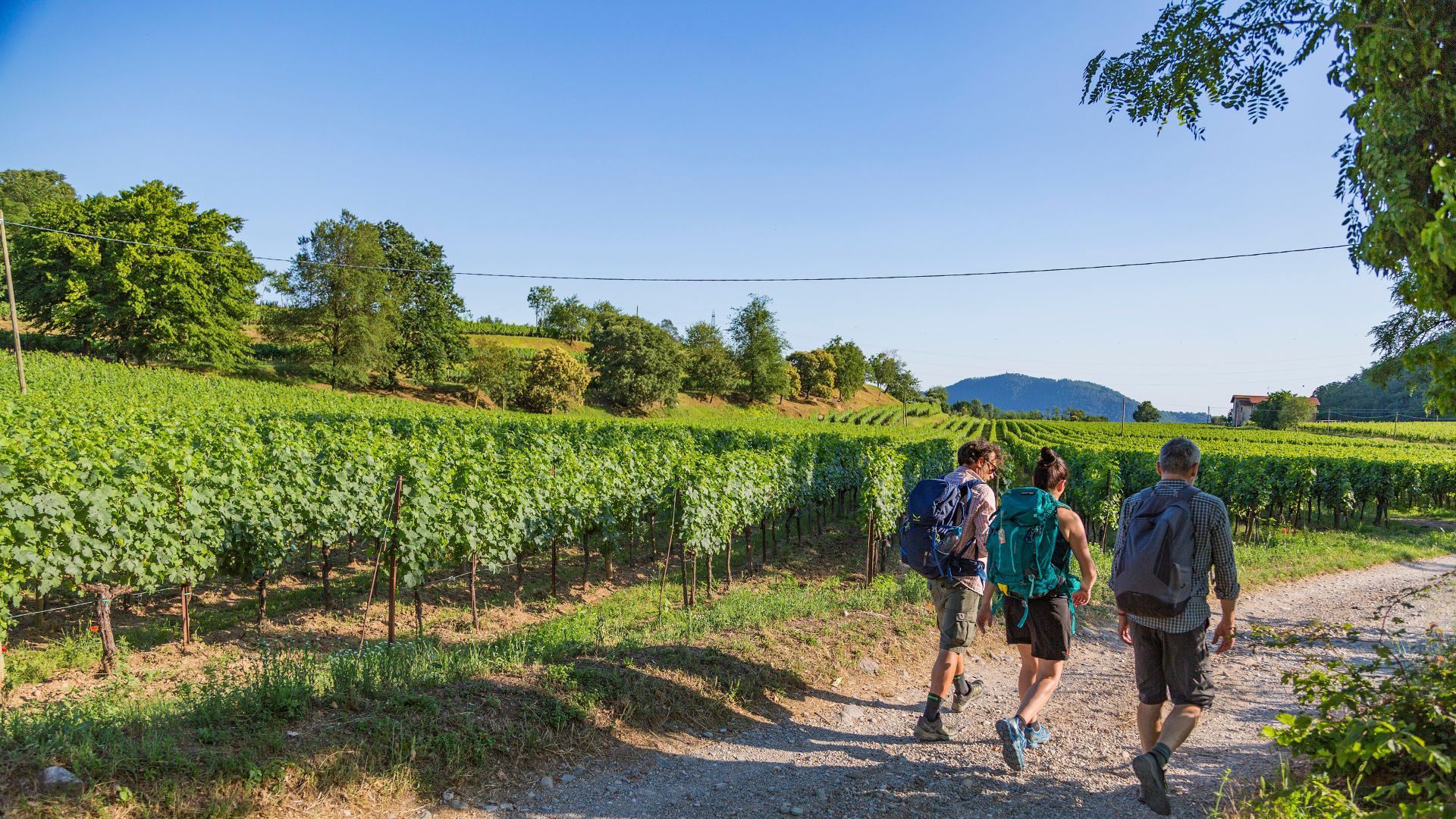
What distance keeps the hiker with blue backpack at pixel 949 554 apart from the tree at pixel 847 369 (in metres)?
86.8

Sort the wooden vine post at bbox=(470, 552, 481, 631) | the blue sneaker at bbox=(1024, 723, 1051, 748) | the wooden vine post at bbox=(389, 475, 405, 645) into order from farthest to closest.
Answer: the wooden vine post at bbox=(470, 552, 481, 631)
the wooden vine post at bbox=(389, 475, 405, 645)
the blue sneaker at bbox=(1024, 723, 1051, 748)

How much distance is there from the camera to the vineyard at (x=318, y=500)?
6801 mm

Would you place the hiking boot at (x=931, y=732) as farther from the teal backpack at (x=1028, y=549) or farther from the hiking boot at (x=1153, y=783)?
the hiking boot at (x=1153, y=783)

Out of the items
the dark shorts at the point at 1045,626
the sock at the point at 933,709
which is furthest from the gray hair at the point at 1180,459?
the sock at the point at 933,709

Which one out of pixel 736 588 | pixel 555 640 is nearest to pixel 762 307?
pixel 736 588

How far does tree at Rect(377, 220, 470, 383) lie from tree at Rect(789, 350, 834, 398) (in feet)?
149

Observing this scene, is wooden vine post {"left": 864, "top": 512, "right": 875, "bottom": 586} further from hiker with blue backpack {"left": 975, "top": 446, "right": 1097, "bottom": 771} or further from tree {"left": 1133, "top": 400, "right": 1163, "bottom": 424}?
tree {"left": 1133, "top": 400, "right": 1163, "bottom": 424}

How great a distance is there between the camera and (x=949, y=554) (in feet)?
15.0

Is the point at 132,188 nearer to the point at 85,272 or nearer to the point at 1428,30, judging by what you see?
the point at 85,272

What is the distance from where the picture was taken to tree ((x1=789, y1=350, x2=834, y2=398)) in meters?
88.1

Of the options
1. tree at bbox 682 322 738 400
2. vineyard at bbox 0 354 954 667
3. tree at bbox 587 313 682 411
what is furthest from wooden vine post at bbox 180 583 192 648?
tree at bbox 682 322 738 400

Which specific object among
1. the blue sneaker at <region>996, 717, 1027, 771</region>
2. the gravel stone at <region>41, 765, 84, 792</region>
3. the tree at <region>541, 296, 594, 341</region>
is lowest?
the blue sneaker at <region>996, 717, 1027, 771</region>

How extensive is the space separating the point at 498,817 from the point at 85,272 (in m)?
50.5

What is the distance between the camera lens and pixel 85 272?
128ft
